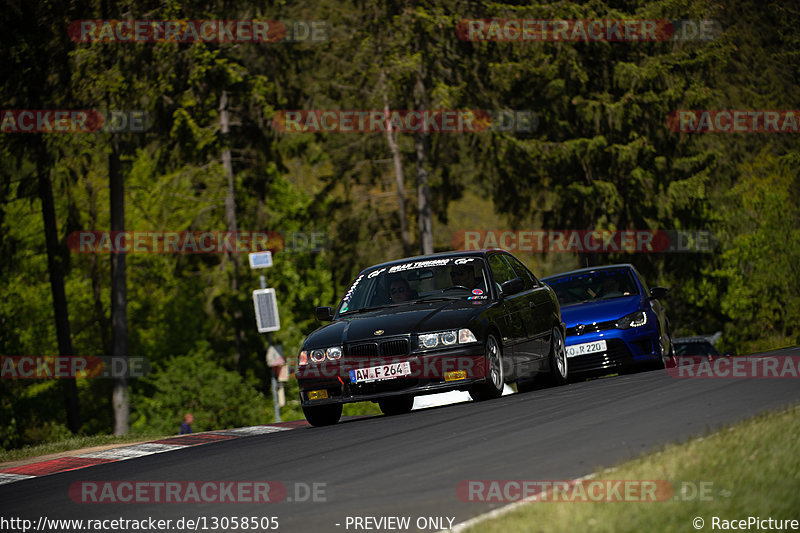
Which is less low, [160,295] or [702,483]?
[702,483]

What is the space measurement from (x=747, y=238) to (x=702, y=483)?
2106 inches

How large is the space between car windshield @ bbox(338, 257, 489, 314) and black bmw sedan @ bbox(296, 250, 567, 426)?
1 cm

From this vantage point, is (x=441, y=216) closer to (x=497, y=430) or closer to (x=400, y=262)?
(x=400, y=262)

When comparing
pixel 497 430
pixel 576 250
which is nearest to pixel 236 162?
pixel 576 250

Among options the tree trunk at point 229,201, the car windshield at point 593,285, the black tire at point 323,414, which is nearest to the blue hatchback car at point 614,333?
the car windshield at point 593,285

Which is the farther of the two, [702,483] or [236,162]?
[236,162]

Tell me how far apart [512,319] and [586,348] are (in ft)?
10.3

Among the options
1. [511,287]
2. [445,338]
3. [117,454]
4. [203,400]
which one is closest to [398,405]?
[511,287]

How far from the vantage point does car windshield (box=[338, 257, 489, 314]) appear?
39.9 feet

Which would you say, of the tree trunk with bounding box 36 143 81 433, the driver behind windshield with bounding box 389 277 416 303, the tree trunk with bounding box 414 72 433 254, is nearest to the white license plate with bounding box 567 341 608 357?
the driver behind windshield with bounding box 389 277 416 303

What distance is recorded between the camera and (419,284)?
40.6 ft

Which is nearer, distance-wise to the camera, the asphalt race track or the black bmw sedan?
the asphalt race track

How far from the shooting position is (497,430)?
8555mm

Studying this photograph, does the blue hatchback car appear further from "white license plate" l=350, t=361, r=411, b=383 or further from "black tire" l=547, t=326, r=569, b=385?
"white license plate" l=350, t=361, r=411, b=383
